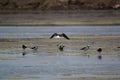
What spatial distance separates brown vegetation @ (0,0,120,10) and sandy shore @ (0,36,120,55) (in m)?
46.2

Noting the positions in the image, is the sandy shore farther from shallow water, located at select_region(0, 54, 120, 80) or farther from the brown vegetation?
the brown vegetation

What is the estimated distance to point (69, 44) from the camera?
3562 cm

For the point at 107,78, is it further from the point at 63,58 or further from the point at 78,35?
the point at 78,35

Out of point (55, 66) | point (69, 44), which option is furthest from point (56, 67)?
point (69, 44)

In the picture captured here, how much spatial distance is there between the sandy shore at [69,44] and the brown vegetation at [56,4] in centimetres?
4616

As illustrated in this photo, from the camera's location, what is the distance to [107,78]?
952 inches

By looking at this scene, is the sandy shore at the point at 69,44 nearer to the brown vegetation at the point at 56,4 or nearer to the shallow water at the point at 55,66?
the shallow water at the point at 55,66

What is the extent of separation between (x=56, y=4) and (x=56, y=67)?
61.5 meters

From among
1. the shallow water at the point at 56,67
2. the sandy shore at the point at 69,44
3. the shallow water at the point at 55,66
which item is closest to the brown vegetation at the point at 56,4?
the sandy shore at the point at 69,44

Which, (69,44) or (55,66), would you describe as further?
(69,44)

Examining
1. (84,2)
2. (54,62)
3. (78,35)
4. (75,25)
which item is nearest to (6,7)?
(84,2)

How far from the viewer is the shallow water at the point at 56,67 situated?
2497cm

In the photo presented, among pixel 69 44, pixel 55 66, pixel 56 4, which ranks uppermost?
pixel 55 66

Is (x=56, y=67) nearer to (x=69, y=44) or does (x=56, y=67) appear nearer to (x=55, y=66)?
(x=55, y=66)
